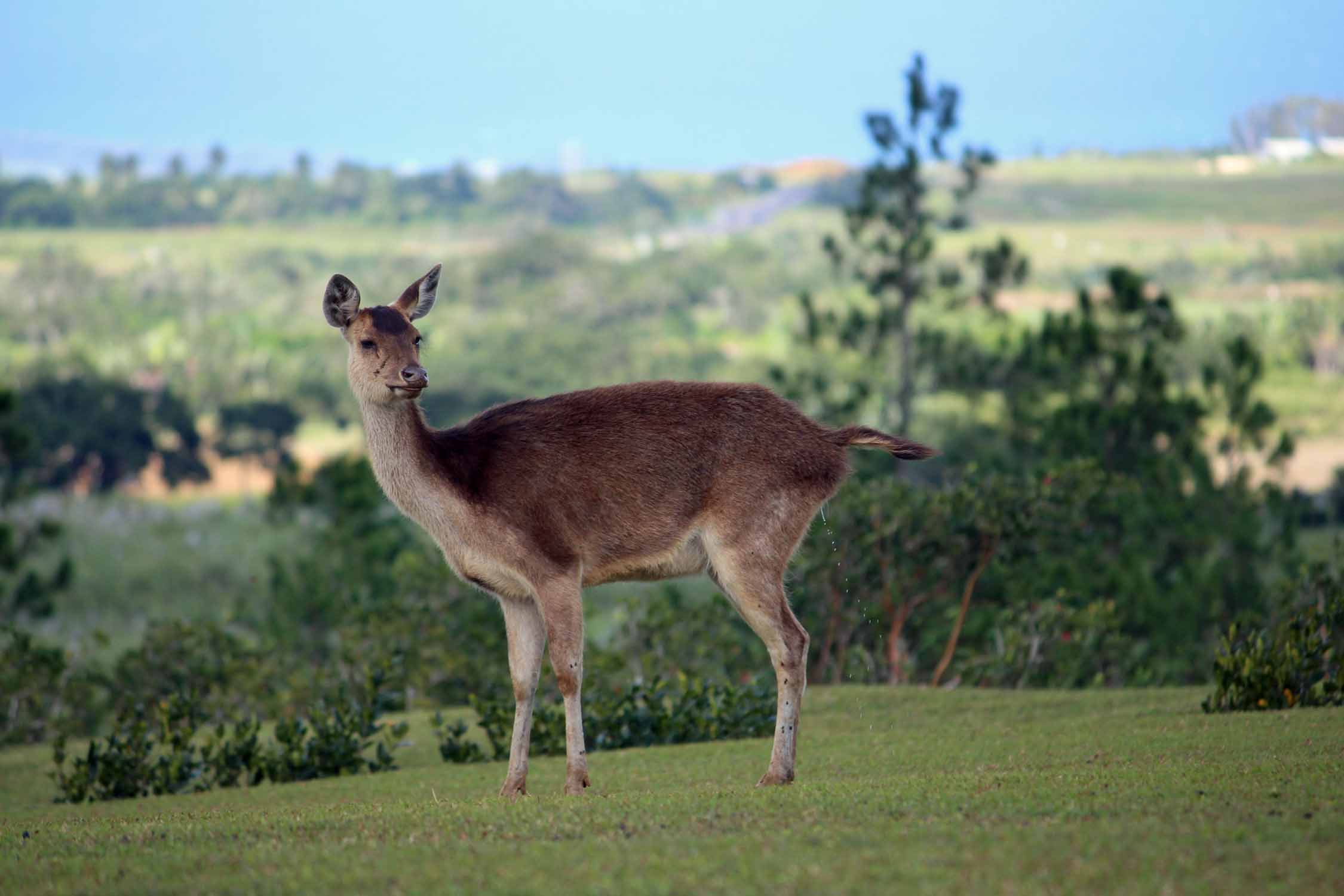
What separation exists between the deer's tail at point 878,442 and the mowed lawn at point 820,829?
5.88 feet

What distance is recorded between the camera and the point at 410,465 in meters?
9.38

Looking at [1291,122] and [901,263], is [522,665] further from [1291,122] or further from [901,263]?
[1291,122]

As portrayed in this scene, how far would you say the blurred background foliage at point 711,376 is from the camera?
17.4m

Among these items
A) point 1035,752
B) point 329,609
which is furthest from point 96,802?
point 329,609

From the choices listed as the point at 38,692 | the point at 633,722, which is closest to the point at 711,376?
the point at 38,692

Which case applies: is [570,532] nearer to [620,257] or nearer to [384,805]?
[384,805]

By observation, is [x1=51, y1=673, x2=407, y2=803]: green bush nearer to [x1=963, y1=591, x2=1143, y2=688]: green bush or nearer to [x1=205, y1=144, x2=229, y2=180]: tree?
[x1=963, y1=591, x2=1143, y2=688]: green bush

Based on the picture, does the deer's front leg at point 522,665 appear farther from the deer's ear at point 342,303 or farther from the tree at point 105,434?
the tree at point 105,434

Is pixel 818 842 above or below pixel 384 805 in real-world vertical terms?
above

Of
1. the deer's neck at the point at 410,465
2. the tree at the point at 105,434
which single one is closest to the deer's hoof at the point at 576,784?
the deer's neck at the point at 410,465

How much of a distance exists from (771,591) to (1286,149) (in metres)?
150

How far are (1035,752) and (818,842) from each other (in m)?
4.01

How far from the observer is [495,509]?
9297 millimetres

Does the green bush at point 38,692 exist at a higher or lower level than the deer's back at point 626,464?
lower
